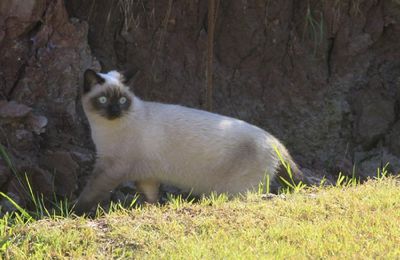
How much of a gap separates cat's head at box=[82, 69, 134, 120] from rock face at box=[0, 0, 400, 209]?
1161 mm

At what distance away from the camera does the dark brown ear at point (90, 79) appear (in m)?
5.98

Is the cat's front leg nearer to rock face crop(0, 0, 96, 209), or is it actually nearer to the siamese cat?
the siamese cat

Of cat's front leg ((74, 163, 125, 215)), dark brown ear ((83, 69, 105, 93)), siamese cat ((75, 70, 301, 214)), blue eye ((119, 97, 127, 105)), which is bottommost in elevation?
cat's front leg ((74, 163, 125, 215))

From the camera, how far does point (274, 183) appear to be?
6328 millimetres

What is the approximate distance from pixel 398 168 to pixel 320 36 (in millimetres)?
1776

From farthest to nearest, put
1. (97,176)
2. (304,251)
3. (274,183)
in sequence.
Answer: (274,183) → (97,176) → (304,251)

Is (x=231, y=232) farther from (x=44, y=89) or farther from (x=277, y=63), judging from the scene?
(x=277, y=63)

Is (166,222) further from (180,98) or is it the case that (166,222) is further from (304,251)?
(180,98)

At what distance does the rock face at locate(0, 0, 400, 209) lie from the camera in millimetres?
7621

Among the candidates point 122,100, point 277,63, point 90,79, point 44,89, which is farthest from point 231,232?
point 277,63

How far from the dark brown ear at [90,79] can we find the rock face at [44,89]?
874 mm

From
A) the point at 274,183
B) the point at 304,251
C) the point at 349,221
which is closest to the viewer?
the point at 304,251

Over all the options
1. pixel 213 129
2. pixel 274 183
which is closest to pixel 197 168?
pixel 213 129

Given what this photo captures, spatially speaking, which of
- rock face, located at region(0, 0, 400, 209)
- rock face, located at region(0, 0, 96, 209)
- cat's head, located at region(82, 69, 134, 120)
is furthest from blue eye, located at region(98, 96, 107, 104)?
rock face, located at region(0, 0, 400, 209)
